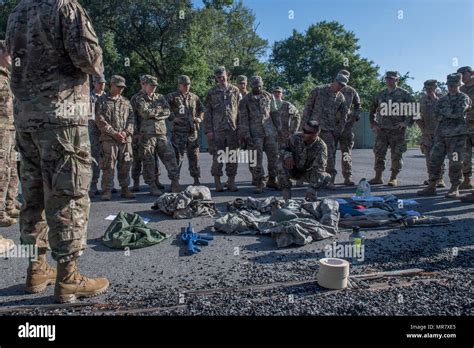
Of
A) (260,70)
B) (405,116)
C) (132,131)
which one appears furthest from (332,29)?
(132,131)

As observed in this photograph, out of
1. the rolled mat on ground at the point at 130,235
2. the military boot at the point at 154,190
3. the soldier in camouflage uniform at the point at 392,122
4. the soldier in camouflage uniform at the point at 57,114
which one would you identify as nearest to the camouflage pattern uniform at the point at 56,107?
the soldier in camouflage uniform at the point at 57,114

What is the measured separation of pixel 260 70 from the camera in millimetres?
36562

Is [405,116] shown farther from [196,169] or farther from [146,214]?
[146,214]

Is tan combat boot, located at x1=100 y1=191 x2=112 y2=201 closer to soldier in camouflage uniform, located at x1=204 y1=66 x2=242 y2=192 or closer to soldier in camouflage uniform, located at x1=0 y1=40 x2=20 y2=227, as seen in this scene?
soldier in camouflage uniform, located at x1=0 y1=40 x2=20 y2=227

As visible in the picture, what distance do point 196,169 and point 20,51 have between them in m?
5.53

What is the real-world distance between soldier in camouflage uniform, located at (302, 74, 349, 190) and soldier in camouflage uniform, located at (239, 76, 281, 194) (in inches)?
41.9

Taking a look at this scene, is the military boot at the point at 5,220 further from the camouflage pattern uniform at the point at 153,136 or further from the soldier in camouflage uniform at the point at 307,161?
the soldier in camouflage uniform at the point at 307,161

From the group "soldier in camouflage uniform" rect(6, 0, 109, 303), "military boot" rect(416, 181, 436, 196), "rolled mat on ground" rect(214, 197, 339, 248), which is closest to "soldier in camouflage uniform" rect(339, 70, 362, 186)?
"military boot" rect(416, 181, 436, 196)

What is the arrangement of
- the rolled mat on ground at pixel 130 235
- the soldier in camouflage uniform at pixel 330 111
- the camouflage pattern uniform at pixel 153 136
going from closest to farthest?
the rolled mat on ground at pixel 130 235
the camouflage pattern uniform at pixel 153 136
the soldier in camouflage uniform at pixel 330 111

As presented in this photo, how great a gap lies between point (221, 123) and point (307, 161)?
2.31 m

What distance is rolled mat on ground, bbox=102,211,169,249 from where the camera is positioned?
15.8ft

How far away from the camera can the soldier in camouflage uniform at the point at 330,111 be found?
870cm

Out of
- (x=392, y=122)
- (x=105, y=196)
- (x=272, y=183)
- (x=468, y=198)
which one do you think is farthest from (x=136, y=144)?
(x=468, y=198)

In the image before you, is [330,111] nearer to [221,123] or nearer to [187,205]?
[221,123]
